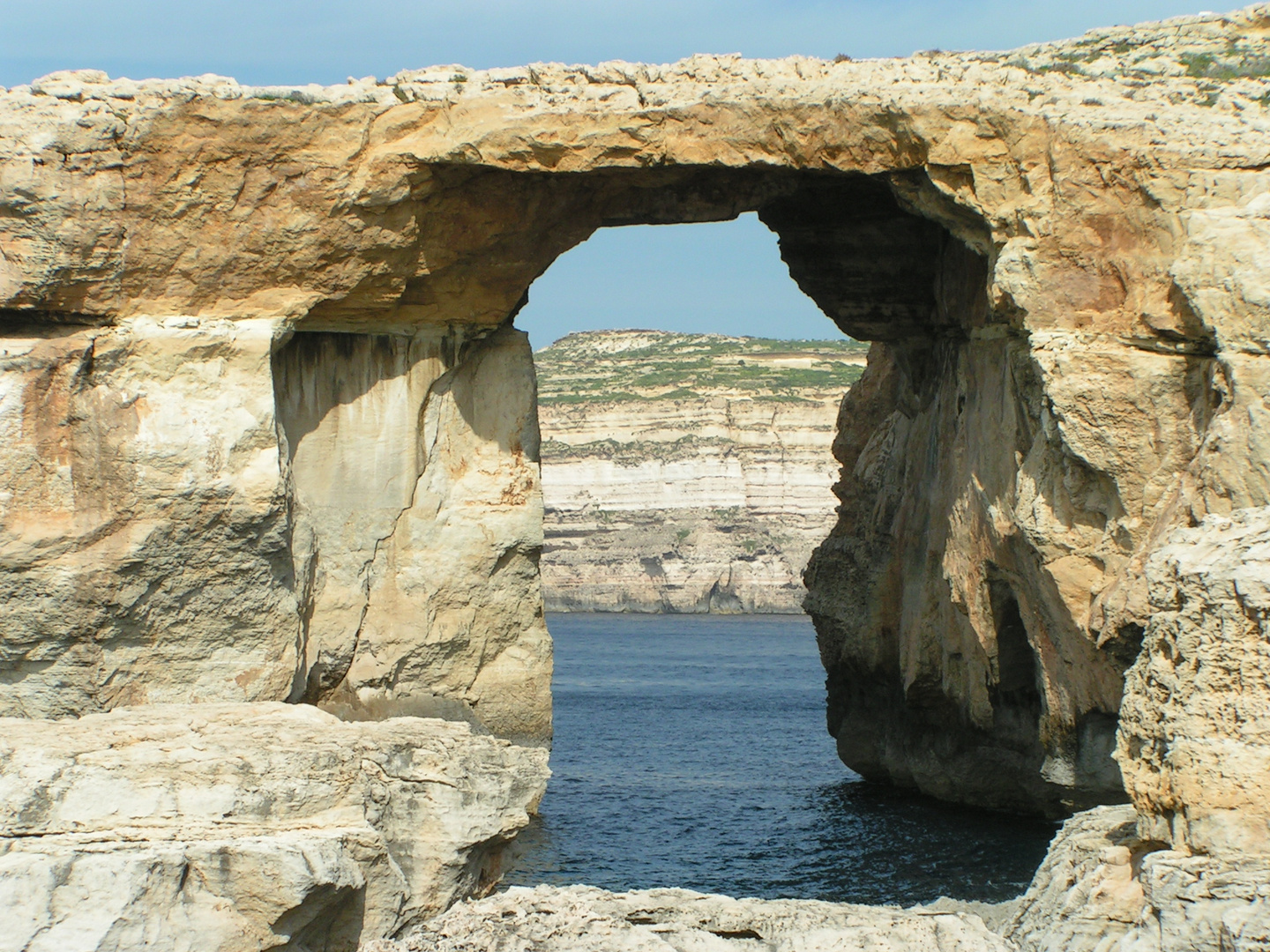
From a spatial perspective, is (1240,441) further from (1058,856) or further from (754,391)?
(754,391)

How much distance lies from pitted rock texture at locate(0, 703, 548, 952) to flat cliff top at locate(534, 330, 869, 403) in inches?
2176

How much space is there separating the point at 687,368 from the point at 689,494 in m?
11.8

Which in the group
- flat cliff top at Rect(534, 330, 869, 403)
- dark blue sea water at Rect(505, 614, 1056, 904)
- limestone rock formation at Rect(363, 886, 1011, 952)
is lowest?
dark blue sea water at Rect(505, 614, 1056, 904)

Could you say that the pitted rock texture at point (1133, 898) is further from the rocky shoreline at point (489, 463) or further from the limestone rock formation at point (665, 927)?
the limestone rock formation at point (665, 927)

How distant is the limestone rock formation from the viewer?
A: 30.6ft

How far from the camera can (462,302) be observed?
17.5 meters

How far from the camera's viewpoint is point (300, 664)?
16.2 metres

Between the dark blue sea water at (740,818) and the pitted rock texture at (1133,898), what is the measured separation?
17.5ft

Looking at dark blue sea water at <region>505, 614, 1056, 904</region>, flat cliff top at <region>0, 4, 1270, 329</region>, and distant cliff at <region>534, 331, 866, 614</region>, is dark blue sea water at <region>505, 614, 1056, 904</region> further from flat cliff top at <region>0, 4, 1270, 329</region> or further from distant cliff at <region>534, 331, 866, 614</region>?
distant cliff at <region>534, 331, 866, 614</region>

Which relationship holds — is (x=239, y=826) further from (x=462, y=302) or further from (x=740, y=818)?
(x=740, y=818)

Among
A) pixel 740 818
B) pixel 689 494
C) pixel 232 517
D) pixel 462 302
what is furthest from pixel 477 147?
pixel 689 494

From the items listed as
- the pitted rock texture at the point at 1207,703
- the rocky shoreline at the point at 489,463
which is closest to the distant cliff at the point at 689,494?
the rocky shoreline at the point at 489,463

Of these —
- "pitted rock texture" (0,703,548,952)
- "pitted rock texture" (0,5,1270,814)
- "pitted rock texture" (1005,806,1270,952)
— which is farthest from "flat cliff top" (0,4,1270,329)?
"pitted rock texture" (1005,806,1270,952)

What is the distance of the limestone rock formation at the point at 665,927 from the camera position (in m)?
9.34
